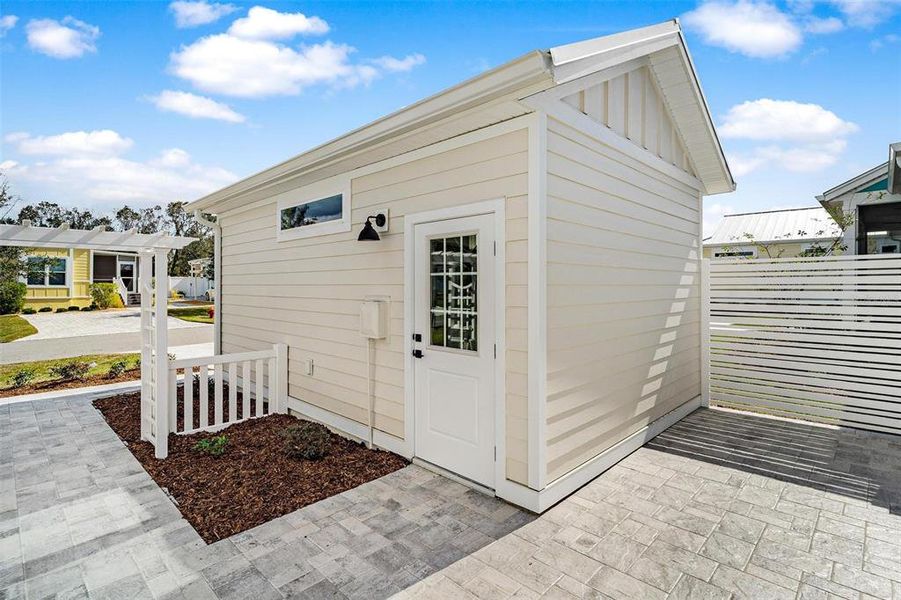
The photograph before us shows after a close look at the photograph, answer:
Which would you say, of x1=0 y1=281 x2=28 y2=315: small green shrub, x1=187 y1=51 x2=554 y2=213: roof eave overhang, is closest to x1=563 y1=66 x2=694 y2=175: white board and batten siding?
x1=187 y1=51 x2=554 y2=213: roof eave overhang

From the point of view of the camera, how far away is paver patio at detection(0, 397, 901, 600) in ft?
7.18

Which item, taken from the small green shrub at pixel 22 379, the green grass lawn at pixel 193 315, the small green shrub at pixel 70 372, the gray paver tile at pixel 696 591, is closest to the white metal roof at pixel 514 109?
the gray paver tile at pixel 696 591

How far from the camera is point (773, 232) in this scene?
1716 centimetres

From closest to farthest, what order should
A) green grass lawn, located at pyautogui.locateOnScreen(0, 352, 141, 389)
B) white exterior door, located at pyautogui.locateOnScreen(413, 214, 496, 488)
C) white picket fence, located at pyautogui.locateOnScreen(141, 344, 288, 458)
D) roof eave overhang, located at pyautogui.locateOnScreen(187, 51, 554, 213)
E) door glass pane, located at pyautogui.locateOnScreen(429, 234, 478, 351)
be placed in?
roof eave overhang, located at pyautogui.locateOnScreen(187, 51, 554, 213) → white exterior door, located at pyautogui.locateOnScreen(413, 214, 496, 488) → door glass pane, located at pyautogui.locateOnScreen(429, 234, 478, 351) → white picket fence, located at pyautogui.locateOnScreen(141, 344, 288, 458) → green grass lawn, located at pyautogui.locateOnScreen(0, 352, 141, 389)

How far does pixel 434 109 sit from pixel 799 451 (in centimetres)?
437

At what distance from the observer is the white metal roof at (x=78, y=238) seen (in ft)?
15.2

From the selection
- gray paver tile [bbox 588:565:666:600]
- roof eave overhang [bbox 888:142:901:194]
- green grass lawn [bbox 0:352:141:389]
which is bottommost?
gray paver tile [bbox 588:565:666:600]

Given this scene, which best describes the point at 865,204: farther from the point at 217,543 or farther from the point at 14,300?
the point at 14,300

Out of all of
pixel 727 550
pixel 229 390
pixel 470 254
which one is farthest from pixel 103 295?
pixel 727 550

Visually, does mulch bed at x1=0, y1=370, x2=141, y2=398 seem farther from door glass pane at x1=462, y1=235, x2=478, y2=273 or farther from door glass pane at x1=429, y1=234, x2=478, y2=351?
door glass pane at x1=462, y1=235, x2=478, y2=273

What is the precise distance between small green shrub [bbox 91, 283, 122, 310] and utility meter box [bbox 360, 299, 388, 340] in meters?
21.1

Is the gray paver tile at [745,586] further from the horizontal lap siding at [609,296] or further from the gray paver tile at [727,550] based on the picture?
the horizontal lap siding at [609,296]

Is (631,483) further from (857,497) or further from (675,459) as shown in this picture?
(857,497)

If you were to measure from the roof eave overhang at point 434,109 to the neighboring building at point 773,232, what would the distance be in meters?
15.5
